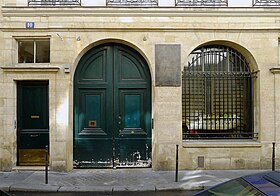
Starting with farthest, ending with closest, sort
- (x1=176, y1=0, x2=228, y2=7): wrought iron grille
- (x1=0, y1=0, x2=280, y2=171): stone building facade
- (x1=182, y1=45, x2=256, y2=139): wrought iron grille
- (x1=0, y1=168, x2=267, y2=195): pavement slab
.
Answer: (x1=182, y1=45, x2=256, y2=139): wrought iron grille
(x1=176, y1=0, x2=228, y2=7): wrought iron grille
(x1=0, y1=0, x2=280, y2=171): stone building facade
(x1=0, y1=168, x2=267, y2=195): pavement slab

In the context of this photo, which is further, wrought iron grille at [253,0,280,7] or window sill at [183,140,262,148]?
wrought iron grille at [253,0,280,7]

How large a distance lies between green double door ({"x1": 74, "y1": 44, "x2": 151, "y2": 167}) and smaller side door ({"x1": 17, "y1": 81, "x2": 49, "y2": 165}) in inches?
39.1

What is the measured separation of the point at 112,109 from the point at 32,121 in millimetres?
2559

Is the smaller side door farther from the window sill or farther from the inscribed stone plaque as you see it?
the window sill

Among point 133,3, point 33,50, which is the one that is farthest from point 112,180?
point 133,3

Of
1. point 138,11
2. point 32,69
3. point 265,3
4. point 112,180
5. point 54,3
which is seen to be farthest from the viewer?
point 265,3

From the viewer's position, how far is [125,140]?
31.6ft

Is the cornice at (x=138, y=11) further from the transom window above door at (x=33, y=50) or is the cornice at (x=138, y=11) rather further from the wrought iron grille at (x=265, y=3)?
the transom window above door at (x=33, y=50)

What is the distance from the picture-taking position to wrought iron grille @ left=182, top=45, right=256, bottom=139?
9.83 metres

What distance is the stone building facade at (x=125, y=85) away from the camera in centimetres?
931

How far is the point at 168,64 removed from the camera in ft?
31.1

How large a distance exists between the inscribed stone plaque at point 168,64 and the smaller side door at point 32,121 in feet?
11.9

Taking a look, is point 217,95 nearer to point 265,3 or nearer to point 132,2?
point 265,3

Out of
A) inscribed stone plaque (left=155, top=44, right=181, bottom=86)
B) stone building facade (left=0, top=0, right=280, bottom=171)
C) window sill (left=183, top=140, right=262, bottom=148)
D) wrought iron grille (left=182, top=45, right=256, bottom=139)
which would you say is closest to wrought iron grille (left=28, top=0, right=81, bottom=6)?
stone building facade (left=0, top=0, right=280, bottom=171)
